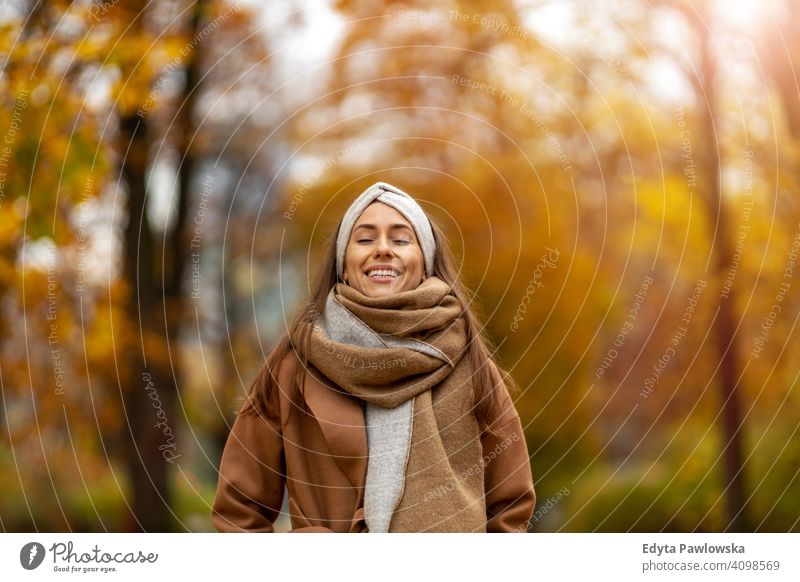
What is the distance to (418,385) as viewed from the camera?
380 cm

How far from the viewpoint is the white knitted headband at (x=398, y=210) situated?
12.9ft

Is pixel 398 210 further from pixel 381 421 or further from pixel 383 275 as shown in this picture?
pixel 381 421

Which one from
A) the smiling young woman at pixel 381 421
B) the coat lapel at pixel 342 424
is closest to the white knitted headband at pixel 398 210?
the smiling young woman at pixel 381 421

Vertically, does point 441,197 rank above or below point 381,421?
above

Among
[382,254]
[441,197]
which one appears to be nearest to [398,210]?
[382,254]

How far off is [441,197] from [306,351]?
7.84 meters
